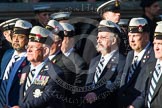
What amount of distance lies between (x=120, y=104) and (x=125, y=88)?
197 millimetres

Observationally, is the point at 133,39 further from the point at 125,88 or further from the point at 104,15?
the point at 104,15

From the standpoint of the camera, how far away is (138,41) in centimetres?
955

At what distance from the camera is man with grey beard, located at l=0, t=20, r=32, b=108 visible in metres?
9.69

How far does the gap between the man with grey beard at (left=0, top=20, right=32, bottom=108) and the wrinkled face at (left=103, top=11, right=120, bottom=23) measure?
1.24 m

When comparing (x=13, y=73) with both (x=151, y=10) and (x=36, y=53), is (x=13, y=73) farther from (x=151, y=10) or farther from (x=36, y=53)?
(x=151, y=10)

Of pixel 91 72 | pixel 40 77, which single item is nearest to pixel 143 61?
pixel 91 72

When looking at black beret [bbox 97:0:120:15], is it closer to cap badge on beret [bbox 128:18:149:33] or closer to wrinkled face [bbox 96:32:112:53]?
cap badge on beret [bbox 128:18:149:33]

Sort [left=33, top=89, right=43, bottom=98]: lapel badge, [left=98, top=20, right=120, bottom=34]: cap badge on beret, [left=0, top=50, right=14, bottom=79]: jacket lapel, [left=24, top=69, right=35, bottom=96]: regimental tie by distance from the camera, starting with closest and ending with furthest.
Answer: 1. [left=33, top=89, right=43, bottom=98]: lapel badge
2. [left=24, top=69, right=35, bottom=96]: regimental tie
3. [left=98, top=20, right=120, bottom=34]: cap badge on beret
4. [left=0, top=50, right=14, bottom=79]: jacket lapel

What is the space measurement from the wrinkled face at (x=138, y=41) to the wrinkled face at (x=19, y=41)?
129 centimetres

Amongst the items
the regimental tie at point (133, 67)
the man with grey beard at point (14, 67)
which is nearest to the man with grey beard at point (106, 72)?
the regimental tie at point (133, 67)

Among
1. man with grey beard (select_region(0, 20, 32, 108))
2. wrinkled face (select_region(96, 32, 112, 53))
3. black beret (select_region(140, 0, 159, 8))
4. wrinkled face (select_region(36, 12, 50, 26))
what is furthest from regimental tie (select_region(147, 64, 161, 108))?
wrinkled face (select_region(36, 12, 50, 26))

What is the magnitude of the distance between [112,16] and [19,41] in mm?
1458

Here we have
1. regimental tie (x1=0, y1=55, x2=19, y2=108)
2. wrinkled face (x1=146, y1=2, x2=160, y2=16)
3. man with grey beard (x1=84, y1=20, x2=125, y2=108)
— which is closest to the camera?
man with grey beard (x1=84, y1=20, x2=125, y2=108)

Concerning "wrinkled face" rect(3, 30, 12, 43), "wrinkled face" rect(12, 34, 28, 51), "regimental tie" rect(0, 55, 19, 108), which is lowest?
"regimental tie" rect(0, 55, 19, 108)
